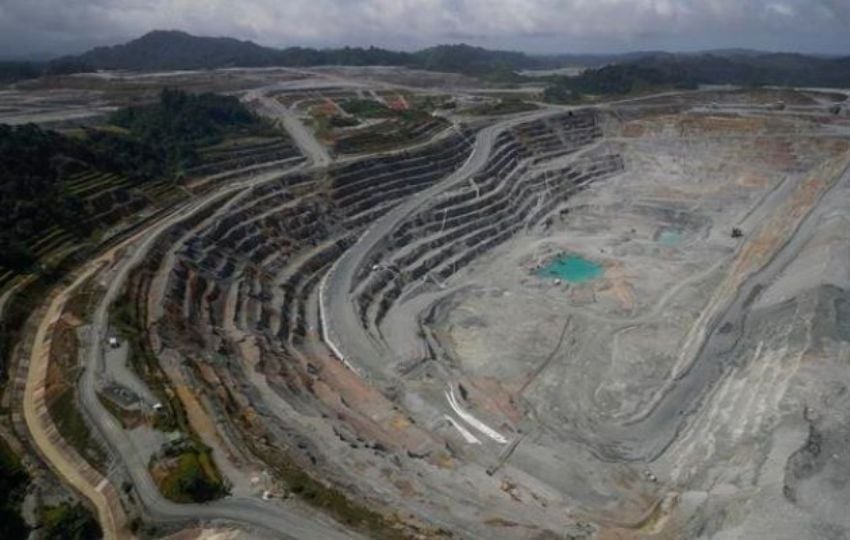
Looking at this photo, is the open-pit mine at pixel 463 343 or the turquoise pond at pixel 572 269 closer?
the open-pit mine at pixel 463 343

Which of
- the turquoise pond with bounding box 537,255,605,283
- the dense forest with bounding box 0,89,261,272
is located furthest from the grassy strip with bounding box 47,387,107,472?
the turquoise pond with bounding box 537,255,605,283

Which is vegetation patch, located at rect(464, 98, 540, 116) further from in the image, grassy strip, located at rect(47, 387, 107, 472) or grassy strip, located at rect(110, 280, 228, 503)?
grassy strip, located at rect(47, 387, 107, 472)

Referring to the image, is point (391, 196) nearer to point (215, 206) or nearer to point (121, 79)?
point (215, 206)

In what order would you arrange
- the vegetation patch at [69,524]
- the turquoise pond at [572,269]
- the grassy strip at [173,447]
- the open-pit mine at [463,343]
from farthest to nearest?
the turquoise pond at [572,269] < the open-pit mine at [463,343] < the grassy strip at [173,447] < the vegetation patch at [69,524]

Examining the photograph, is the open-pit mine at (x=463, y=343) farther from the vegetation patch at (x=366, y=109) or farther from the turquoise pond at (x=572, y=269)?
the vegetation patch at (x=366, y=109)

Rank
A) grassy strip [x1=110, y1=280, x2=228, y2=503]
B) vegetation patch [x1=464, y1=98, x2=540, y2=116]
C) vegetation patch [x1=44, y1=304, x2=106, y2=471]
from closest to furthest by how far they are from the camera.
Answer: grassy strip [x1=110, y1=280, x2=228, y2=503], vegetation patch [x1=44, y1=304, x2=106, y2=471], vegetation patch [x1=464, y1=98, x2=540, y2=116]

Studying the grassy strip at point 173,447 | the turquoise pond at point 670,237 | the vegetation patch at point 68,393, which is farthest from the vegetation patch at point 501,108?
the vegetation patch at point 68,393

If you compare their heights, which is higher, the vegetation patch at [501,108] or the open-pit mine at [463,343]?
the vegetation patch at [501,108]
